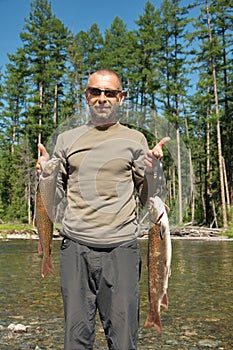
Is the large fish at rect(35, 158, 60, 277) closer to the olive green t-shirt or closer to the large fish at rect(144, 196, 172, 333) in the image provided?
the olive green t-shirt

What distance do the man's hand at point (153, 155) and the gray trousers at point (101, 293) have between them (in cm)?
60

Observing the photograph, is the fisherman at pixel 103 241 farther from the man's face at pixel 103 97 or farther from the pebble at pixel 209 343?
the pebble at pixel 209 343

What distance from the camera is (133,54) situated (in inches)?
1721

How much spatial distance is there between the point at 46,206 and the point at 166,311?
4580 millimetres

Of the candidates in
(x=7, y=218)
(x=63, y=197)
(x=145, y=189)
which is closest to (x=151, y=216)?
(x=145, y=189)

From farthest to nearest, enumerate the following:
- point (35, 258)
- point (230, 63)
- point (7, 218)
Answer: point (7, 218) < point (230, 63) < point (35, 258)

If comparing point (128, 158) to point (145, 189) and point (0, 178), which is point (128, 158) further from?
point (0, 178)

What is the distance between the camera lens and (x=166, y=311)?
726cm

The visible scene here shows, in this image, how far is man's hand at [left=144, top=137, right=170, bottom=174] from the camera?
3139 mm

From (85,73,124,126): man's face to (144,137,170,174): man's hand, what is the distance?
1.52 feet

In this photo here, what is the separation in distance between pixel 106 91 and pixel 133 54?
42.1 meters

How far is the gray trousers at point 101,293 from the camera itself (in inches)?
122

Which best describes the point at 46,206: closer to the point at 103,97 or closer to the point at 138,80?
the point at 103,97

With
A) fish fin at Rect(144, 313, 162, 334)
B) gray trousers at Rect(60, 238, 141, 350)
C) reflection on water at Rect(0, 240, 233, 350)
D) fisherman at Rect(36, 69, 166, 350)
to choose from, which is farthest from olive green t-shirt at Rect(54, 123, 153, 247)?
reflection on water at Rect(0, 240, 233, 350)
